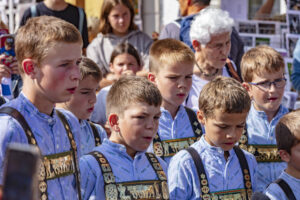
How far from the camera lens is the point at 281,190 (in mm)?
2975

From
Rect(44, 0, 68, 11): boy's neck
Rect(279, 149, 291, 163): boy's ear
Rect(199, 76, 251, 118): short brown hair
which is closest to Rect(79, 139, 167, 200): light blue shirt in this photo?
Rect(199, 76, 251, 118): short brown hair

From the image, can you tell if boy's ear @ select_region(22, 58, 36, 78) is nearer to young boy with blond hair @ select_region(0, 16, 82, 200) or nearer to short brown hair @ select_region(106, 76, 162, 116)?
young boy with blond hair @ select_region(0, 16, 82, 200)

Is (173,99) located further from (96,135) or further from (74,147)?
(74,147)

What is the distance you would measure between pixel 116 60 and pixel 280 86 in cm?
184

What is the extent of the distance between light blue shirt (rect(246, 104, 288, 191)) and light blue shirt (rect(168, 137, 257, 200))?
19.4 inches

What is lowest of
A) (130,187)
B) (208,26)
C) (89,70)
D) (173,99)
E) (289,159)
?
(289,159)

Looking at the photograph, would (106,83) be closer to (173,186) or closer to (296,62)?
(296,62)

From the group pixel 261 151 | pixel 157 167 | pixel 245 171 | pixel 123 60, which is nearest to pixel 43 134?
pixel 157 167

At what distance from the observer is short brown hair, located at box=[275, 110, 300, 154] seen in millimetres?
3229

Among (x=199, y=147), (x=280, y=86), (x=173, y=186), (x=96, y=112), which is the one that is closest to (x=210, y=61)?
(x=280, y=86)

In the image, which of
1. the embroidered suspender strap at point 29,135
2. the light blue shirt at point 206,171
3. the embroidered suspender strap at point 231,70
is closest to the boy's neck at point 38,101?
the embroidered suspender strap at point 29,135

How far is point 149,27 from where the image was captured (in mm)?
9320

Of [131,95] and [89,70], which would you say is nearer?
[131,95]

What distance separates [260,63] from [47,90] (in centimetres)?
221
